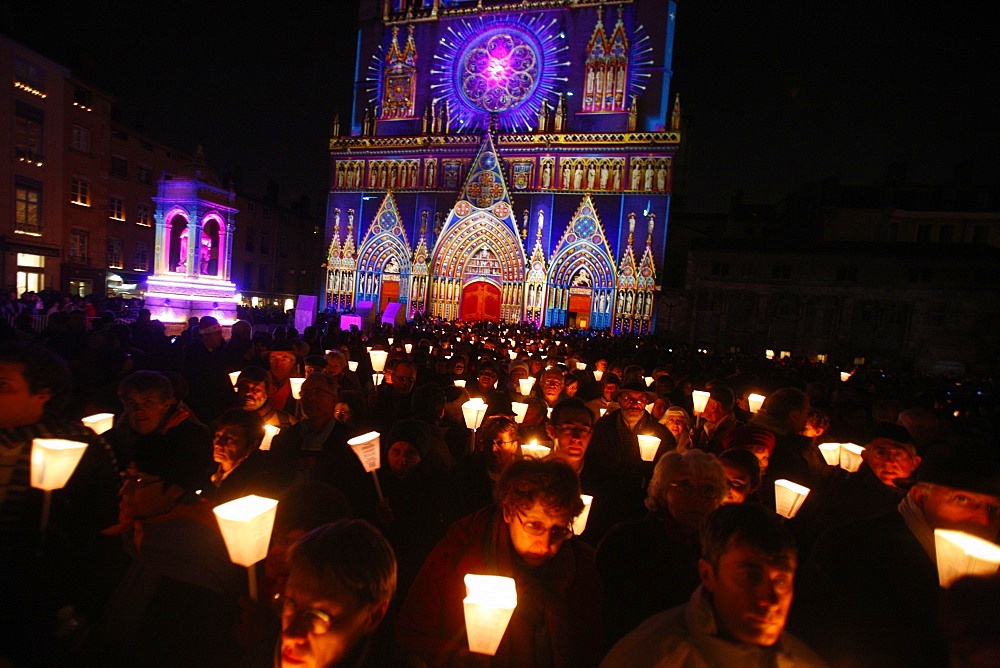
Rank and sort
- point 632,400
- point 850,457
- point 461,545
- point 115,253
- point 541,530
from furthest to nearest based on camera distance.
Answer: point 115,253, point 632,400, point 850,457, point 461,545, point 541,530

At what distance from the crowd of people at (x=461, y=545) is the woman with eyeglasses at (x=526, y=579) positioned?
0.03ft

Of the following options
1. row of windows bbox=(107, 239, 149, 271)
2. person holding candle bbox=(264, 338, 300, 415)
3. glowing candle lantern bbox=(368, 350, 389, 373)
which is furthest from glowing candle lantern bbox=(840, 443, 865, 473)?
row of windows bbox=(107, 239, 149, 271)

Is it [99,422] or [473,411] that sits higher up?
[473,411]

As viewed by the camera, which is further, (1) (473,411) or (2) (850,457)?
(1) (473,411)

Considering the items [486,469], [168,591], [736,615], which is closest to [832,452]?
[486,469]

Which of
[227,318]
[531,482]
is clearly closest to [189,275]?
[227,318]

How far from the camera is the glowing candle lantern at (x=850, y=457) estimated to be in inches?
174

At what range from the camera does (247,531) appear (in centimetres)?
219

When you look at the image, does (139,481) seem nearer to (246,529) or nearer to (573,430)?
(246,529)

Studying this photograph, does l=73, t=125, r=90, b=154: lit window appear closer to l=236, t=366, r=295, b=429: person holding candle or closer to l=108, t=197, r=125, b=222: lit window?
l=108, t=197, r=125, b=222: lit window

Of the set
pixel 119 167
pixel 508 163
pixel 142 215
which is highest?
pixel 508 163

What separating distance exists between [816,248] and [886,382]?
18.1 metres

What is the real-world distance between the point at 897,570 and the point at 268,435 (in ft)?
14.7

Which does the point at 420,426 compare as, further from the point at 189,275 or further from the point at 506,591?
the point at 189,275
